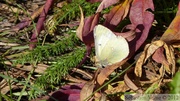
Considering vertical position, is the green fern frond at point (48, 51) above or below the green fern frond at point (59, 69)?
above

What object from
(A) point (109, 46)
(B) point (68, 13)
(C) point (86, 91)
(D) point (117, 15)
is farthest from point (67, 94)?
(B) point (68, 13)

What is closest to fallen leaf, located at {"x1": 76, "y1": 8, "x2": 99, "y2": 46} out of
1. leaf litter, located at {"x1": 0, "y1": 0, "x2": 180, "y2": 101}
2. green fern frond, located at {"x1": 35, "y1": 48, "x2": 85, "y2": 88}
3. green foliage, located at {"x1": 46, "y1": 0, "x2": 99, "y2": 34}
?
leaf litter, located at {"x1": 0, "y1": 0, "x2": 180, "y2": 101}

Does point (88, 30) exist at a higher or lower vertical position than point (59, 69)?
higher

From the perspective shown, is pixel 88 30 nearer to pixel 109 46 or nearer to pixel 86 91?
pixel 109 46

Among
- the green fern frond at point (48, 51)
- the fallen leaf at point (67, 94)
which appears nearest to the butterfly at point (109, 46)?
the fallen leaf at point (67, 94)

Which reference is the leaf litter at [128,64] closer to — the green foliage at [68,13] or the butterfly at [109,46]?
the butterfly at [109,46]

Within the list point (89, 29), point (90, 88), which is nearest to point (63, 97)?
point (90, 88)
